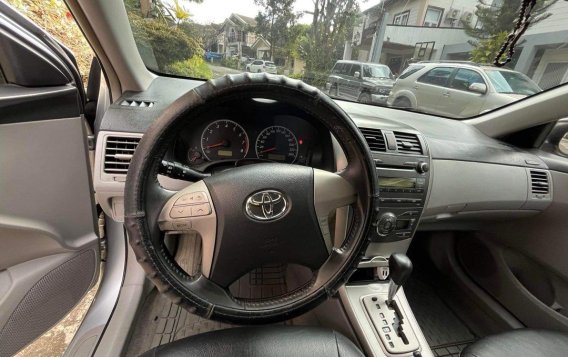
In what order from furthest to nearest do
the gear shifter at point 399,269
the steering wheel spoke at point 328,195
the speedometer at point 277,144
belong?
the speedometer at point 277,144, the gear shifter at point 399,269, the steering wheel spoke at point 328,195

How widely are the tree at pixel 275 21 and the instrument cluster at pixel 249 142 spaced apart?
0.47m

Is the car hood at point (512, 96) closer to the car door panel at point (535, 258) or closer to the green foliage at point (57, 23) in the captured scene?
the car door panel at point (535, 258)

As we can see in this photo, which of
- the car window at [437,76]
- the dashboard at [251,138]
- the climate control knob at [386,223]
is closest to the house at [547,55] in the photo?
the car window at [437,76]

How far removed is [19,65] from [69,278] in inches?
34.4

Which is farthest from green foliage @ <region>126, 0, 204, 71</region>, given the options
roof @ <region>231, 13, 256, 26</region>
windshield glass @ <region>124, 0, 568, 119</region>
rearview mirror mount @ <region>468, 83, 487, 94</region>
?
rearview mirror mount @ <region>468, 83, 487, 94</region>

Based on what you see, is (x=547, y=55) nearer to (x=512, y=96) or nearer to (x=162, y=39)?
(x=512, y=96)

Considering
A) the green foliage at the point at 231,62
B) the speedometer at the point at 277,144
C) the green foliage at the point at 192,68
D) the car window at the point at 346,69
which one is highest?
the car window at the point at 346,69

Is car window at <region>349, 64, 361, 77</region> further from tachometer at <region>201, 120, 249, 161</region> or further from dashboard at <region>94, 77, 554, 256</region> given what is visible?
tachometer at <region>201, 120, 249, 161</region>

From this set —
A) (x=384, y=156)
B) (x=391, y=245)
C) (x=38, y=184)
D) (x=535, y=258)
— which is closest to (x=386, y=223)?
(x=391, y=245)

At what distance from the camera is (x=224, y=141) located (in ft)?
3.38

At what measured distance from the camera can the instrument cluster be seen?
1003mm

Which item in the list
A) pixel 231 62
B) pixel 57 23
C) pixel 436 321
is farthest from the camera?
pixel 436 321

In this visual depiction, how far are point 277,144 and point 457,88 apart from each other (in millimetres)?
1218

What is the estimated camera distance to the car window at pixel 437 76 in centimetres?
161
